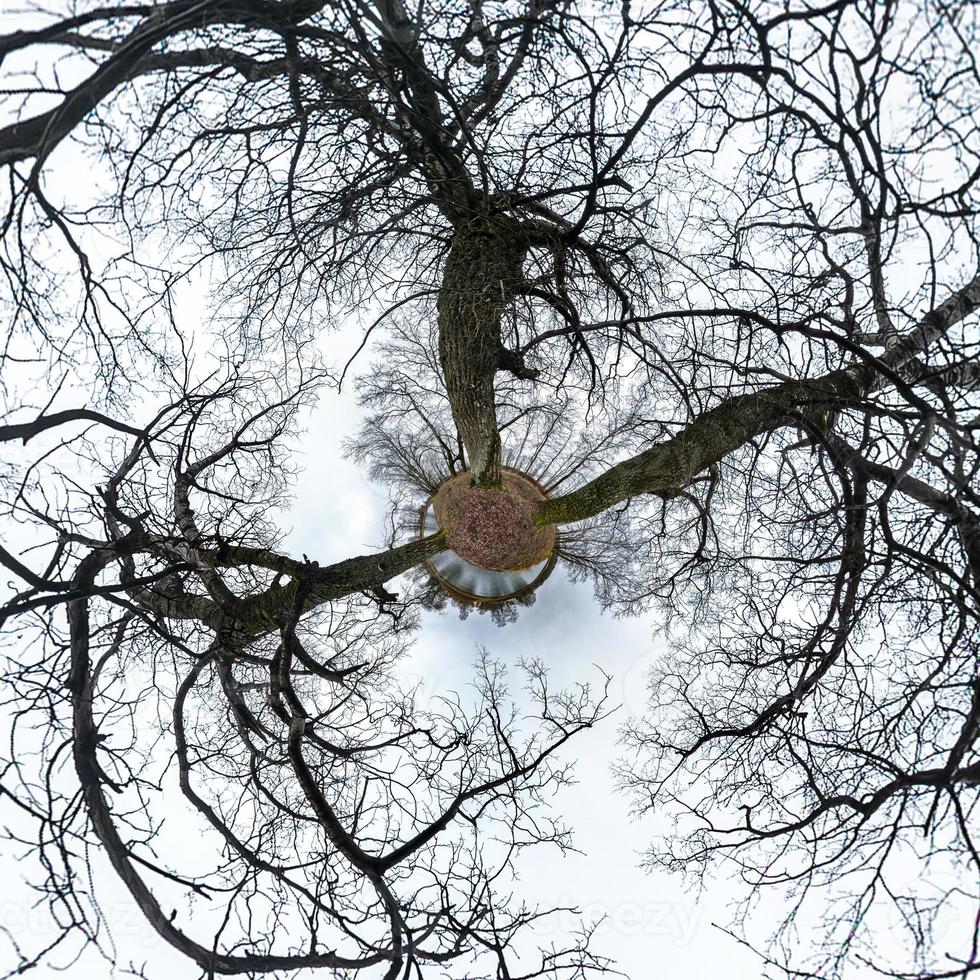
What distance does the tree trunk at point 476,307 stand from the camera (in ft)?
14.7

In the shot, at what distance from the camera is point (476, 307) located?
461cm

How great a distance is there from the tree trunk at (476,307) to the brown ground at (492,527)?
5.28 feet

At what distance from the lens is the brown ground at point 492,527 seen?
708 centimetres

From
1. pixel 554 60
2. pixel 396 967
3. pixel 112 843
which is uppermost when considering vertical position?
pixel 554 60

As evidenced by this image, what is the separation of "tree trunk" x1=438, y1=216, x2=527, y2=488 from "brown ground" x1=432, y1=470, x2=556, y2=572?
5.28 feet

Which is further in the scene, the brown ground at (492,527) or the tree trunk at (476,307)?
the brown ground at (492,527)

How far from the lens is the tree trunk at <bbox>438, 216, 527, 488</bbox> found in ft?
14.7

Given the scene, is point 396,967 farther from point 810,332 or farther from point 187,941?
point 810,332

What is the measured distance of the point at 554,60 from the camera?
3650mm

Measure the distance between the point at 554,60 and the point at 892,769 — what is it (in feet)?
12.8

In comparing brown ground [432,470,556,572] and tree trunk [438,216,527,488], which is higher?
brown ground [432,470,556,572]

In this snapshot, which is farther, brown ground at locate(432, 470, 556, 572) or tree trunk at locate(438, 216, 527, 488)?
brown ground at locate(432, 470, 556, 572)

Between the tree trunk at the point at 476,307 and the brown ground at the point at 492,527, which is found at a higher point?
the brown ground at the point at 492,527

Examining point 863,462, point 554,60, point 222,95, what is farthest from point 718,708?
point 222,95
